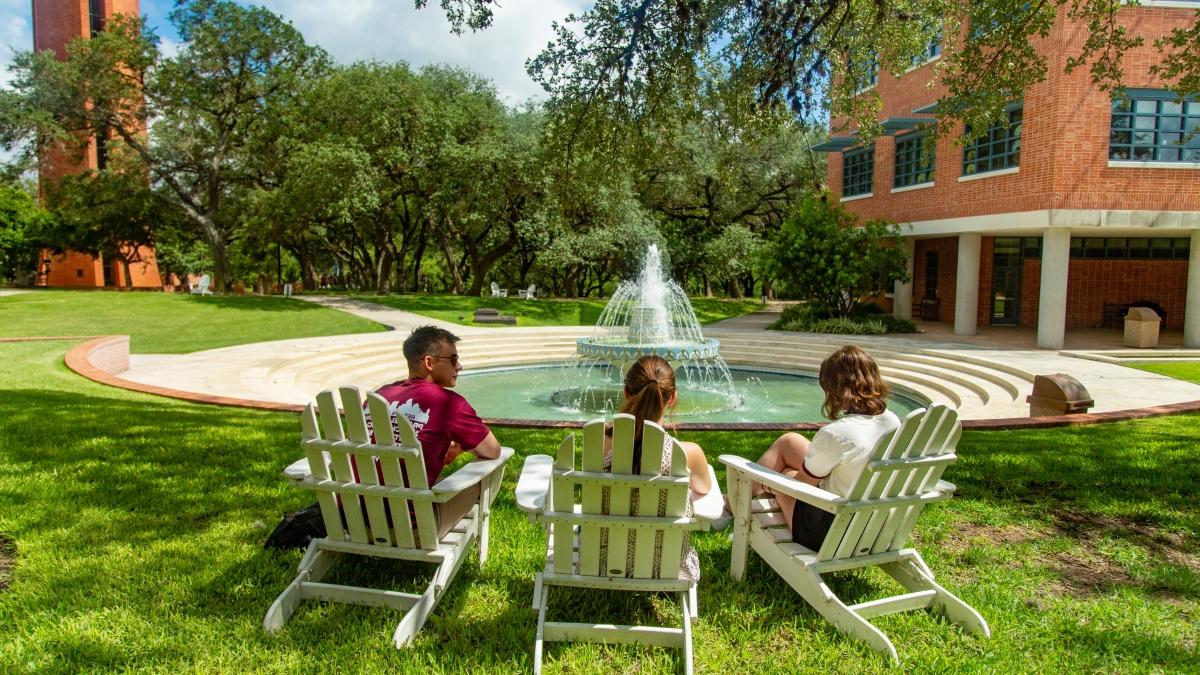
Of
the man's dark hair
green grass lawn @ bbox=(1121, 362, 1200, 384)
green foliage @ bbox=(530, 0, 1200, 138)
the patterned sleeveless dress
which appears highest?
green foliage @ bbox=(530, 0, 1200, 138)

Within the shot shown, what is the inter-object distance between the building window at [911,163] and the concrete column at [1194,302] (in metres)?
6.27

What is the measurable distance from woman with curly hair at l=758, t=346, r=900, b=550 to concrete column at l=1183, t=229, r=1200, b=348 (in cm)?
1857

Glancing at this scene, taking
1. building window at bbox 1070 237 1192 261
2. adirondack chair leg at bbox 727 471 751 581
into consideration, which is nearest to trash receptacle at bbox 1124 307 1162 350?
building window at bbox 1070 237 1192 261

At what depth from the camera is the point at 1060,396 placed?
8914 mm

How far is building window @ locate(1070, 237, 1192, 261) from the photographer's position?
72.8 feet

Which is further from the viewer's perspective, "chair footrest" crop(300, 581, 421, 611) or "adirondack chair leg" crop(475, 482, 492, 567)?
"adirondack chair leg" crop(475, 482, 492, 567)

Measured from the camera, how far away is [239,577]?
3561mm

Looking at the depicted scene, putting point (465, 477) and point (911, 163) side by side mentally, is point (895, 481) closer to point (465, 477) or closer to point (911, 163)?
point (465, 477)

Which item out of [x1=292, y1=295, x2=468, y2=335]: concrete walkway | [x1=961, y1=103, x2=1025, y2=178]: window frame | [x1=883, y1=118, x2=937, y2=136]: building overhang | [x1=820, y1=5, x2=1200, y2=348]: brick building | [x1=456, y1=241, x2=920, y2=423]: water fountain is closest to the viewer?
[x1=456, y1=241, x2=920, y2=423]: water fountain

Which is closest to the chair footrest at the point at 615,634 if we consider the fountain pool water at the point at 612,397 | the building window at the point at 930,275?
the fountain pool water at the point at 612,397

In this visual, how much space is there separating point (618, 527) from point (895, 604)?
134 cm

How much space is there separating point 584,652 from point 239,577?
5.70 ft

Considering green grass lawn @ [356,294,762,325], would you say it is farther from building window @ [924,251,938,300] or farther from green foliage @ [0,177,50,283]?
green foliage @ [0,177,50,283]

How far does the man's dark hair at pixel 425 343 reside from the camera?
12.1ft
